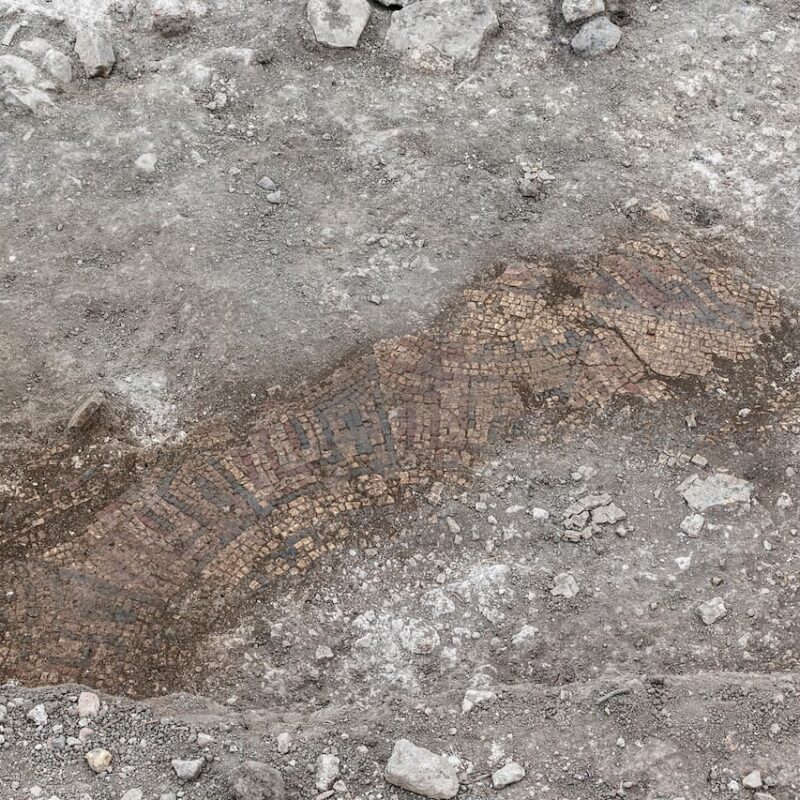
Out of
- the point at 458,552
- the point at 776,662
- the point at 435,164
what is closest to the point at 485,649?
the point at 458,552

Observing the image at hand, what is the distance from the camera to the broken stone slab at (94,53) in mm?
10125

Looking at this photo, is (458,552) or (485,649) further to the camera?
(458,552)

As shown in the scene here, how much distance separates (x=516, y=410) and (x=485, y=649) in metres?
2.15

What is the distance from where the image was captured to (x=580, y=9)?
10.6 metres

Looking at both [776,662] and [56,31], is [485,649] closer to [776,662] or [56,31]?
[776,662]

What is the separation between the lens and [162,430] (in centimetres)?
758

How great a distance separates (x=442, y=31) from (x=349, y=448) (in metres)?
5.63

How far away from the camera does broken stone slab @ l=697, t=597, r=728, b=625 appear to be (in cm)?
644

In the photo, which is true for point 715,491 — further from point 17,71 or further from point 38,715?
point 17,71

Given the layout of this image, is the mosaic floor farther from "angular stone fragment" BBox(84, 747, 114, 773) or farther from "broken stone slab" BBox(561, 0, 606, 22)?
"broken stone slab" BBox(561, 0, 606, 22)

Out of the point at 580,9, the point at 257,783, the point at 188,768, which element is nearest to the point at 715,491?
the point at 257,783

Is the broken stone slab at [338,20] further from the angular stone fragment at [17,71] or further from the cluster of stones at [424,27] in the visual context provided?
the angular stone fragment at [17,71]

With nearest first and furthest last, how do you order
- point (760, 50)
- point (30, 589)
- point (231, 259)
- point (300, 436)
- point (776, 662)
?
point (776, 662), point (30, 589), point (300, 436), point (231, 259), point (760, 50)

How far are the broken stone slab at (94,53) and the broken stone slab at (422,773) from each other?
8126mm
